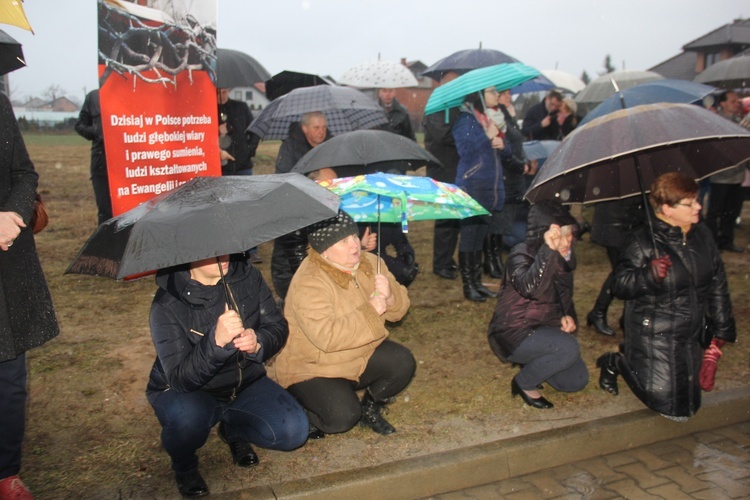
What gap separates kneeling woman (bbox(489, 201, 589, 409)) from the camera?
13.4ft

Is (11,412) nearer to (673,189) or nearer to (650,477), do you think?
(650,477)

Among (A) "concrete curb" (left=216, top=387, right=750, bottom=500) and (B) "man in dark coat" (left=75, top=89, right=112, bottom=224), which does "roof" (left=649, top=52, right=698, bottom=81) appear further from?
(A) "concrete curb" (left=216, top=387, right=750, bottom=500)

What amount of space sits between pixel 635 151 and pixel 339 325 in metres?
1.89

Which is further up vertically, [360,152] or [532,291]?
[360,152]

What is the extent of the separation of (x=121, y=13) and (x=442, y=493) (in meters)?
3.33

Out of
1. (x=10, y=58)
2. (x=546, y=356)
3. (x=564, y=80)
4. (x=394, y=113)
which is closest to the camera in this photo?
(x=10, y=58)

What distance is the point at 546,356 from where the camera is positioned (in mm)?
4234

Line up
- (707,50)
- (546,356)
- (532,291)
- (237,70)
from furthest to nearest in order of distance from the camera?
1. (707,50)
2. (237,70)
3. (546,356)
4. (532,291)

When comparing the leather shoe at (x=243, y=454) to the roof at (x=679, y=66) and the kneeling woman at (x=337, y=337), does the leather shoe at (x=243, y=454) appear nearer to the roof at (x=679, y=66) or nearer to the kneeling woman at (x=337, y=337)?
the kneeling woman at (x=337, y=337)

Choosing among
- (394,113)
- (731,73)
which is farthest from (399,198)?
(731,73)

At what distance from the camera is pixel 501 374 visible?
486 centimetres

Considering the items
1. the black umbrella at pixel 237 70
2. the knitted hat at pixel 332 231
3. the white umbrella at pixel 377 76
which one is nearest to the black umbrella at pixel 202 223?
the knitted hat at pixel 332 231

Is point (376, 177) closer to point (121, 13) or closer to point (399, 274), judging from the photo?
point (399, 274)

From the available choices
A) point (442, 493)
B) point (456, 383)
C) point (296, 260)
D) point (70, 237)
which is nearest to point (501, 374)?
point (456, 383)
